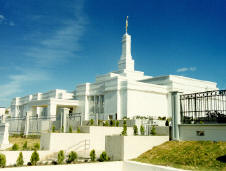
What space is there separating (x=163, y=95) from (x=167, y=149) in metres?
23.4

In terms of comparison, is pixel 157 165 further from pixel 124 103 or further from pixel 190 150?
pixel 124 103

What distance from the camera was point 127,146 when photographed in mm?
11617

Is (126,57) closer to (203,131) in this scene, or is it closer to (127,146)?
(203,131)

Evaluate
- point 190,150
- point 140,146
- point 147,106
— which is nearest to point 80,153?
point 140,146

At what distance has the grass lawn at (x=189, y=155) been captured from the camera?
948 centimetres

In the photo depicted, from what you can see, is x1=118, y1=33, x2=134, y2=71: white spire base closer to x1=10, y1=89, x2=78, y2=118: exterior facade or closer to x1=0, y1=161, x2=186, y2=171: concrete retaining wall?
x1=10, y1=89, x2=78, y2=118: exterior facade

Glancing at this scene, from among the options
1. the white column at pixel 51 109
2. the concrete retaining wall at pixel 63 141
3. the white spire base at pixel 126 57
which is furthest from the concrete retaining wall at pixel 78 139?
the white spire base at pixel 126 57

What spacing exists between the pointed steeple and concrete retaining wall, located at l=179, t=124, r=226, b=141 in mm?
28537

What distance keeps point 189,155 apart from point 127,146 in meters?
2.71

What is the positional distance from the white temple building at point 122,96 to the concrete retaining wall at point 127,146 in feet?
60.0

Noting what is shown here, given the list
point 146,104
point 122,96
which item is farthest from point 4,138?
point 146,104

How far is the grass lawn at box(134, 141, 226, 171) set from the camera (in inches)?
373

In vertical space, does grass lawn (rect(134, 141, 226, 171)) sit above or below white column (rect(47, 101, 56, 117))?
below

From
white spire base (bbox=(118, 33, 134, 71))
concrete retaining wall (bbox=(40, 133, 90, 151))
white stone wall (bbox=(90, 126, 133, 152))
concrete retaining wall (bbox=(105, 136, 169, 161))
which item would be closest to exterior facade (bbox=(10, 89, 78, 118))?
white spire base (bbox=(118, 33, 134, 71))
